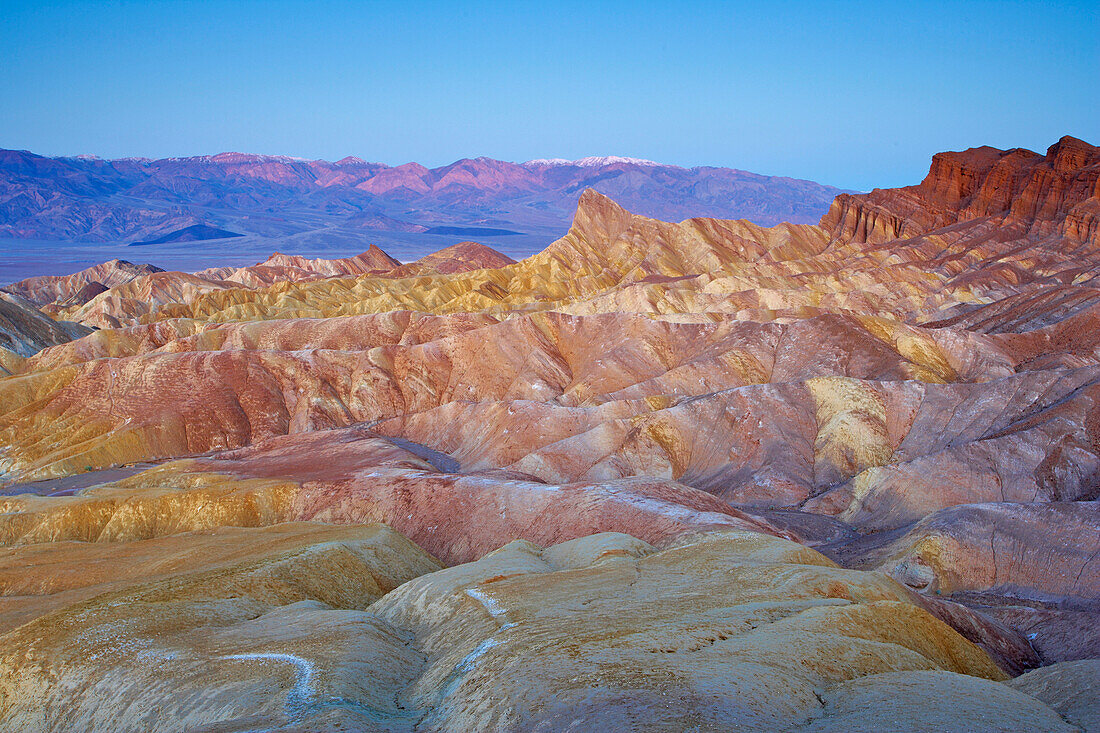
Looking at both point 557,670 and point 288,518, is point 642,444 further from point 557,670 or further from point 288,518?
point 557,670

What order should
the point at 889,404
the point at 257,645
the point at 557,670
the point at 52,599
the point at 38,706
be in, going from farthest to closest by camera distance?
the point at 889,404, the point at 52,599, the point at 257,645, the point at 38,706, the point at 557,670

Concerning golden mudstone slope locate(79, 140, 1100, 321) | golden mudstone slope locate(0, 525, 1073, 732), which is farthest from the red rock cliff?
golden mudstone slope locate(0, 525, 1073, 732)

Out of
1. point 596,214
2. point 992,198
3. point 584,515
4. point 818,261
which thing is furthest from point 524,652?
point 992,198

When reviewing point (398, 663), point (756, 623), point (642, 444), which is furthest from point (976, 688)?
point (642, 444)

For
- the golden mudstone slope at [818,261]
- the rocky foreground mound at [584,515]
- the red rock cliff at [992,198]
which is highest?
the red rock cliff at [992,198]

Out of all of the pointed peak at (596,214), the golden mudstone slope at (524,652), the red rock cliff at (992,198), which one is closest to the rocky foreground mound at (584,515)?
the golden mudstone slope at (524,652)

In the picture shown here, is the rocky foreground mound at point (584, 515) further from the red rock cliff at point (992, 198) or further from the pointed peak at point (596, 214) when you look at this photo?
the pointed peak at point (596, 214)

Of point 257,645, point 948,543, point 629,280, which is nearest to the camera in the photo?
point 257,645

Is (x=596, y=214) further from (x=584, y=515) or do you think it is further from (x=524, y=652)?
(x=524, y=652)
